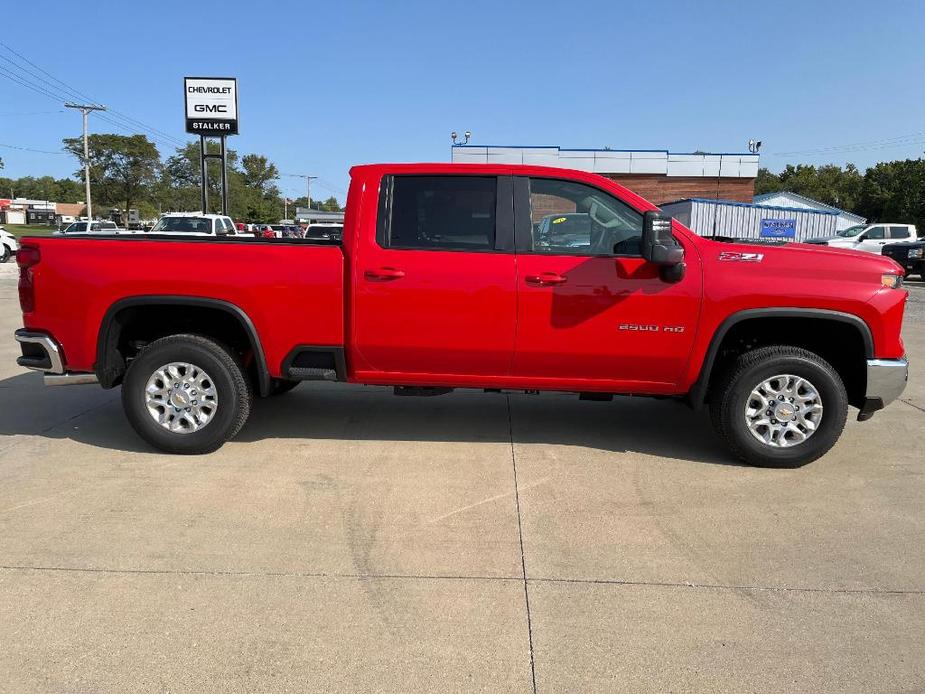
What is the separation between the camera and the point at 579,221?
4609mm

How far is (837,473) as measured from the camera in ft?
15.3

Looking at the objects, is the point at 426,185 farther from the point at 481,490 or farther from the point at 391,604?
the point at 391,604

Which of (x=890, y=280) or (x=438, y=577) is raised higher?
(x=890, y=280)

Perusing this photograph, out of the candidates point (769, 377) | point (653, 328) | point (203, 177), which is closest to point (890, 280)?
point (769, 377)

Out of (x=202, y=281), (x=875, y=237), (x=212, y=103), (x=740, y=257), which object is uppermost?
(x=212, y=103)

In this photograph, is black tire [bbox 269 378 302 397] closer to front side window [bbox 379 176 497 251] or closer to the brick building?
front side window [bbox 379 176 497 251]

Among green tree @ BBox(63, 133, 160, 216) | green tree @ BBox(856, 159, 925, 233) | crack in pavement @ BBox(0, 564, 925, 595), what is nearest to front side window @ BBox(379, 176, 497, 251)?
crack in pavement @ BBox(0, 564, 925, 595)

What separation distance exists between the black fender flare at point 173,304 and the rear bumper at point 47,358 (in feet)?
0.54

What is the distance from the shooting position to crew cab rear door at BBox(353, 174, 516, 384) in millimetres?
4500

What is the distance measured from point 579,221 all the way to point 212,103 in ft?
96.6

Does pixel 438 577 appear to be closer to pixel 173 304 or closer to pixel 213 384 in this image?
pixel 213 384

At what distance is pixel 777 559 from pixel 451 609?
168cm

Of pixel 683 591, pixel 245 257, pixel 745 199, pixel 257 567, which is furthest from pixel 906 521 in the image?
pixel 745 199

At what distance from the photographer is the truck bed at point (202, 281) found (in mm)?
4547
